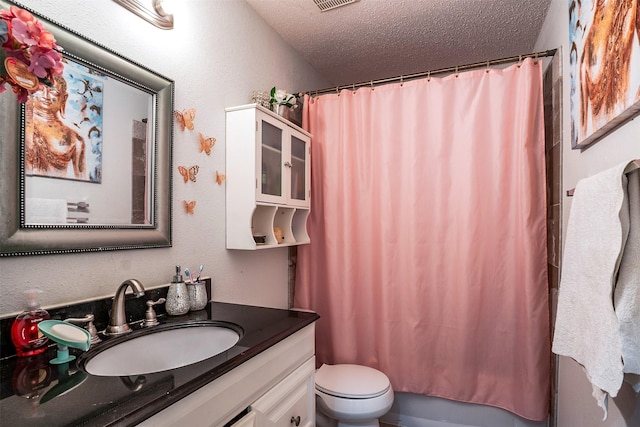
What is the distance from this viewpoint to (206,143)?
148 centimetres

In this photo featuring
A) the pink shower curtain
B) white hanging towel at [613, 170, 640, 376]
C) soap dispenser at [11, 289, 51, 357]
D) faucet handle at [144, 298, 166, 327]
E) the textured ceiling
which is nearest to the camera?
white hanging towel at [613, 170, 640, 376]

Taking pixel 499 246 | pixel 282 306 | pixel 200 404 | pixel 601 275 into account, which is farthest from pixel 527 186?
pixel 200 404

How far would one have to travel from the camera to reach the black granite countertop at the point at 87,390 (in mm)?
580

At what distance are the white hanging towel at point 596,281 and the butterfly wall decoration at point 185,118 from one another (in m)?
1.41

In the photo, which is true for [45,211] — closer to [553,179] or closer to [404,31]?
[404,31]

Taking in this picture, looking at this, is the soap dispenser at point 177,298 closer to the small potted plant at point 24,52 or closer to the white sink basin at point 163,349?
the white sink basin at point 163,349

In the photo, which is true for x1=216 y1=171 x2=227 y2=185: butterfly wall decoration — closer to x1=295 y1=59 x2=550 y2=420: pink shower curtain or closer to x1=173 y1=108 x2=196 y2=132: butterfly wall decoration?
x1=173 y1=108 x2=196 y2=132: butterfly wall decoration

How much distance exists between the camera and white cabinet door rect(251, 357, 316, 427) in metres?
1.01

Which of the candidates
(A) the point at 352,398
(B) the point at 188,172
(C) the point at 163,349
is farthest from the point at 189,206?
(A) the point at 352,398

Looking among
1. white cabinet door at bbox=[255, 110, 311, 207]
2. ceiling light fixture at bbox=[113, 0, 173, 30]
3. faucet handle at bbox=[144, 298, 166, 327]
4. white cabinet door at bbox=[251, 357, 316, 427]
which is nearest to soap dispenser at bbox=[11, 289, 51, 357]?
faucet handle at bbox=[144, 298, 166, 327]

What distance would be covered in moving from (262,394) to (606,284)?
959 millimetres

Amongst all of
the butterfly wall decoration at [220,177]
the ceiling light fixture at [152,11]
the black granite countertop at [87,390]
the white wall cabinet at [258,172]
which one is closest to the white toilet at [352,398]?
the white wall cabinet at [258,172]

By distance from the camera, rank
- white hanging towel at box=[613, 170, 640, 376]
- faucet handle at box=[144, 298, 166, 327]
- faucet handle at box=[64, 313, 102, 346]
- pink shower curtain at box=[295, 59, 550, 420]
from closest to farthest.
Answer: white hanging towel at box=[613, 170, 640, 376] → faucet handle at box=[64, 313, 102, 346] → faucet handle at box=[144, 298, 166, 327] → pink shower curtain at box=[295, 59, 550, 420]

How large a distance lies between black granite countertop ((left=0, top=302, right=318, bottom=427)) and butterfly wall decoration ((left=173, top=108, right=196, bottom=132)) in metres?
0.89
